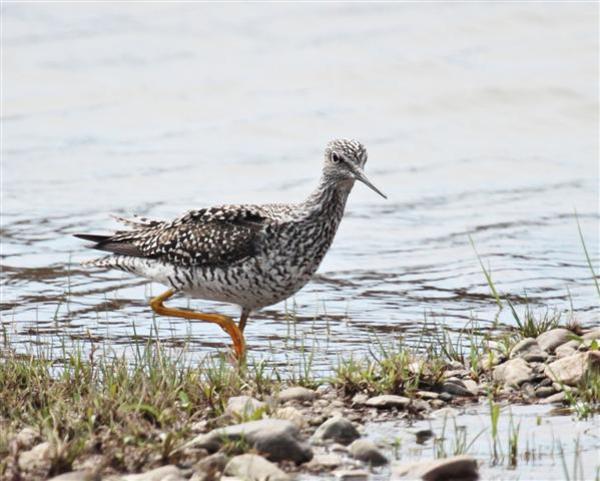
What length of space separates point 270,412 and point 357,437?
45 cm

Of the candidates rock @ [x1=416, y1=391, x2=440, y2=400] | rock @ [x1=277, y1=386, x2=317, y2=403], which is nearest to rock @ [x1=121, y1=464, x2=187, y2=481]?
rock @ [x1=277, y1=386, x2=317, y2=403]

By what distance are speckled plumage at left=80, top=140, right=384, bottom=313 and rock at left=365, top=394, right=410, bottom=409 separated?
6.14ft

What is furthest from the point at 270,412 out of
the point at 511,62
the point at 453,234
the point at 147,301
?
the point at 511,62

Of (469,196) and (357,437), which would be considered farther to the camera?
(469,196)

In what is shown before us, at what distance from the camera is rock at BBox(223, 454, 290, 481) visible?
5.87 metres

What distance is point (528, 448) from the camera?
638 centimetres

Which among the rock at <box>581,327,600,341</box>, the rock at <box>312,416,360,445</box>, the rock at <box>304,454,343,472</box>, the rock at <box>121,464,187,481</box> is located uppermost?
the rock at <box>581,327,600,341</box>

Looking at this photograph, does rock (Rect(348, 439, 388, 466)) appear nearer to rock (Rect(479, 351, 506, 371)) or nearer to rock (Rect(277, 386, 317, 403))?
rock (Rect(277, 386, 317, 403))

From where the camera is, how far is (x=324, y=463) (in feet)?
20.3

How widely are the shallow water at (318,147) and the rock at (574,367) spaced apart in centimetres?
173

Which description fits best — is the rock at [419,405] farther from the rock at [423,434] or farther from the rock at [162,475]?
the rock at [162,475]

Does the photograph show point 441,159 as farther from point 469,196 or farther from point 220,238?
point 220,238

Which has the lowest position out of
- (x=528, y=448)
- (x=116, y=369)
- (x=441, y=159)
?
(x=528, y=448)

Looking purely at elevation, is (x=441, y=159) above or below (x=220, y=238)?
above
